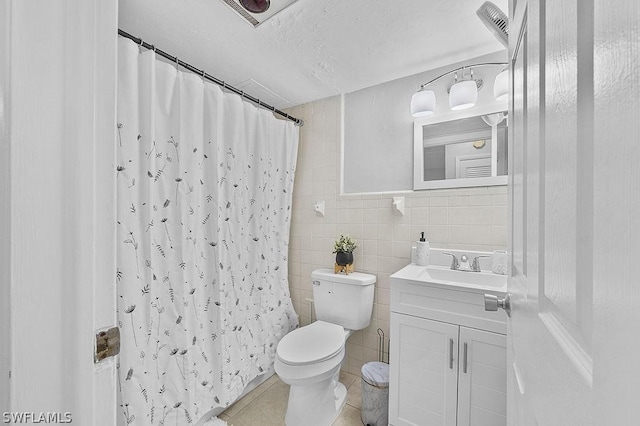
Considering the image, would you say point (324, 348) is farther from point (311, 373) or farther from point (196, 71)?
point (196, 71)

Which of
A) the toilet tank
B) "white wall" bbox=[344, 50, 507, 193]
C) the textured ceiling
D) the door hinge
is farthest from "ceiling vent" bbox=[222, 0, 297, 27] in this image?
the toilet tank

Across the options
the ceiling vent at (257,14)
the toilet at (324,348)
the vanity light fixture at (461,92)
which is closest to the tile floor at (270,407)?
the toilet at (324,348)

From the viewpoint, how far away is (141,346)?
48.2 inches

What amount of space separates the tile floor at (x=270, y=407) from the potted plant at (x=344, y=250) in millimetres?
836

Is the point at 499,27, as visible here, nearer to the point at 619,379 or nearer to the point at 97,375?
the point at 619,379

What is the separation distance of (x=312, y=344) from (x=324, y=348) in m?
0.09

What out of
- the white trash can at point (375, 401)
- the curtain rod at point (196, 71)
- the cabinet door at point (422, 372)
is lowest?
the white trash can at point (375, 401)

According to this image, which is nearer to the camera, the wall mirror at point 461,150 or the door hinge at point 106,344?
the door hinge at point 106,344

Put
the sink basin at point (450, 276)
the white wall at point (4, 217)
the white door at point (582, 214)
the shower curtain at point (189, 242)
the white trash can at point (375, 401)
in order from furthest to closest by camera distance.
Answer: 1. the white trash can at point (375, 401)
2. the sink basin at point (450, 276)
3. the shower curtain at point (189, 242)
4. the white wall at point (4, 217)
5. the white door at point (582, 214)

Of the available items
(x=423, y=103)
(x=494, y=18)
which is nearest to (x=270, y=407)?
(x=423, y=103)

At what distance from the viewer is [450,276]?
155 centimetres

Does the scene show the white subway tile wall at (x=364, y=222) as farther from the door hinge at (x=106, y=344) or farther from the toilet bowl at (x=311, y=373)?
the door hinge at (x=106, y=344)

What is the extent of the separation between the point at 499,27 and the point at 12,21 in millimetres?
1454

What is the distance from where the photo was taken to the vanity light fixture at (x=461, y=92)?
56.7 inches
